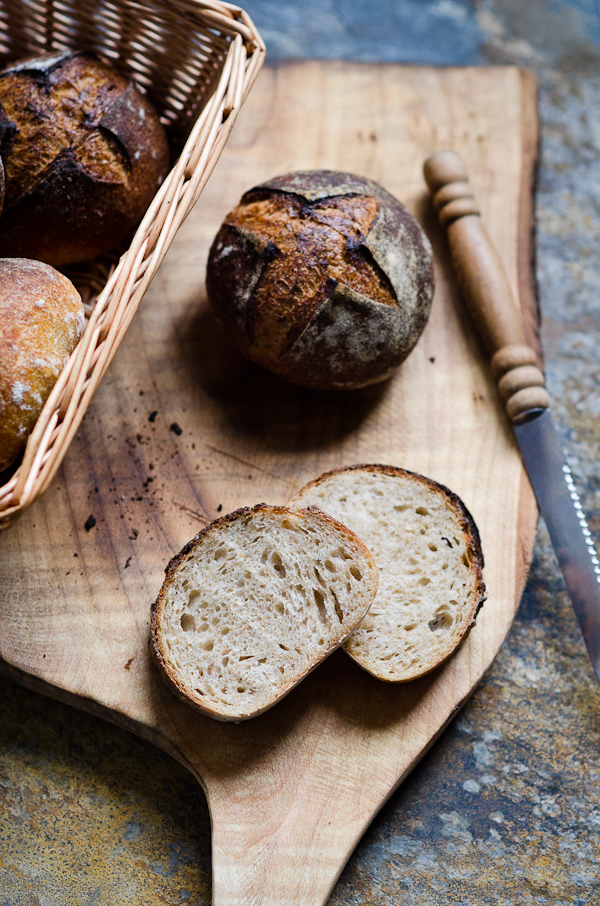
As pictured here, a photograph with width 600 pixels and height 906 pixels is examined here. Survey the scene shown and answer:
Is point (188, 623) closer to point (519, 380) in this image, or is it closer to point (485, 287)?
point (519, 380)

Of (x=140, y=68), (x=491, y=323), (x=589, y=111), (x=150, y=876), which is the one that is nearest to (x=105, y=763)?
(x=150, y=876)

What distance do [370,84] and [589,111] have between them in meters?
1.11

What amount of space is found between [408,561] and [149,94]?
1978 millimetres

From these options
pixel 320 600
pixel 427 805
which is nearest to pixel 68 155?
pixel 320 600

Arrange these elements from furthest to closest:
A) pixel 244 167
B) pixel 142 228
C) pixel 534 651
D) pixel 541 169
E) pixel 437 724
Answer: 1. pixel 541 169
2. pixel 244 167
3. pixel 534 651
4. pixel 437 724
5. pixel 142 228

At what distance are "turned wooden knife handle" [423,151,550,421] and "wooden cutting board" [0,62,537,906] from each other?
96 millimetres

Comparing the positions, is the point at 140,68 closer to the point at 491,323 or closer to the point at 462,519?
the point at 491,323

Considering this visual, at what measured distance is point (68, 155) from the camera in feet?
7.22

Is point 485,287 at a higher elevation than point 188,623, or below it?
higher

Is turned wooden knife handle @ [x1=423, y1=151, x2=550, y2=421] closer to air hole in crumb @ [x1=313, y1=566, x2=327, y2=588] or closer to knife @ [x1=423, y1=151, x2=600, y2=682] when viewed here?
knife @ [x1=423, y1=151, x2=600, y2=682]

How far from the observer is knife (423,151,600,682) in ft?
7.74

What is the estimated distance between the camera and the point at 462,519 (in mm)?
2262

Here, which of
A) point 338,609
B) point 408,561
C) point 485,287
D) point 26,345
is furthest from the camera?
point 485,287

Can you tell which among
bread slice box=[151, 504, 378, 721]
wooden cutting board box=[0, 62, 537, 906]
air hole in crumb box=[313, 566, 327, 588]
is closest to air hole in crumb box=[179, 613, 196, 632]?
bread slice box=[151, 504, 378, 721]
